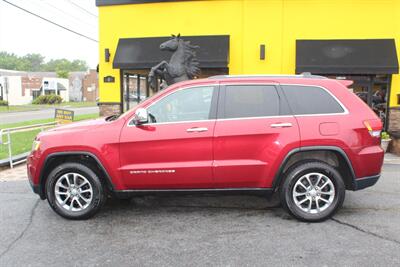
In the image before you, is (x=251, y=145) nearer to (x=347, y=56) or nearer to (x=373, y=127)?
(x=373, y=127)

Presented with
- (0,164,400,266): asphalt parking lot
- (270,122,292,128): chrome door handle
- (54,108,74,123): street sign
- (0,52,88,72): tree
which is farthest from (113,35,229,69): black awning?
(0,52,88,72): tree

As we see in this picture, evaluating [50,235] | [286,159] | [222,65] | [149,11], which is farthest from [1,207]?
[149,11]

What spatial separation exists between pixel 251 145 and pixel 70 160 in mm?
2297

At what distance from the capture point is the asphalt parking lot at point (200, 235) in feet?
12.6

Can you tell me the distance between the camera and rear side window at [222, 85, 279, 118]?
4848 millimetres

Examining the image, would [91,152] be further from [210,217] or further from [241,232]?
[241,232]

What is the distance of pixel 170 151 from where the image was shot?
15.6 ft

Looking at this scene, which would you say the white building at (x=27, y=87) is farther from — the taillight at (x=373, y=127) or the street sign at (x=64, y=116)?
the taillight at (x=373, y=127)

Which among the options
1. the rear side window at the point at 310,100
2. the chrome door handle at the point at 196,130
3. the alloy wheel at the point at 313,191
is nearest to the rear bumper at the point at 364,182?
the alloy wheel at the point at 313,191

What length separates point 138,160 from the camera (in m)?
4.82

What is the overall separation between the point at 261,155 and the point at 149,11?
967cm

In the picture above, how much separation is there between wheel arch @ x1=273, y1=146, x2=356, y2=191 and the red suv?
0.05ft

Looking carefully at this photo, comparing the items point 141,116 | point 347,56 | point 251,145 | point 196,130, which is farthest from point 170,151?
point 347,56

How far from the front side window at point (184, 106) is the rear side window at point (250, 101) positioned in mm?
242
